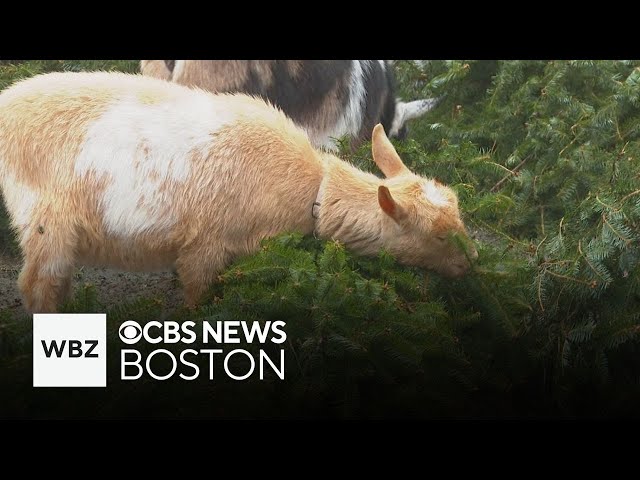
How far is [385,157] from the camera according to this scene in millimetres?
5836

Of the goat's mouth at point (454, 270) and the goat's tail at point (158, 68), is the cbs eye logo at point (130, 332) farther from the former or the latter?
the goat's tail at point (158, 68)

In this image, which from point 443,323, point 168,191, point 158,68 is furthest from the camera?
point 158,68

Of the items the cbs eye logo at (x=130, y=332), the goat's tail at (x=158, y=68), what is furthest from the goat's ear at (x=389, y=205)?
the goat's tail at (x=158, y=68)

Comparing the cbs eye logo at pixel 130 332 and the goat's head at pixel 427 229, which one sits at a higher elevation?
the goat's head at pixel 427 229

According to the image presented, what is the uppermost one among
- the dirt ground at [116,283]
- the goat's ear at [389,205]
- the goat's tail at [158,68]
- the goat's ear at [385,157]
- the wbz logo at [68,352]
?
the goat's tail at [158,68]

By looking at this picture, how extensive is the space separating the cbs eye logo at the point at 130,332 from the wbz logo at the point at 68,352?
0.29ft

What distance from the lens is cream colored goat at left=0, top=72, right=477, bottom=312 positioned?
533cm

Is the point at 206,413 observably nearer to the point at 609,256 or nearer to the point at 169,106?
the point at 169,106

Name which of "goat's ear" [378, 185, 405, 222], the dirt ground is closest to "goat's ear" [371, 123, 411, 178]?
"goat's ear" [378, 185, 405, 222]

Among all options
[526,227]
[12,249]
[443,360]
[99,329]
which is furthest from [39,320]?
[526,227]

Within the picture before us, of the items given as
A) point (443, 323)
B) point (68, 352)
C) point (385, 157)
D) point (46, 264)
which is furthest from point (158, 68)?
point (443, 323)

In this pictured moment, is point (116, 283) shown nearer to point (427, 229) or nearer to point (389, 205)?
point (389, 205)

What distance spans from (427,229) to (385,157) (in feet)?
1.93

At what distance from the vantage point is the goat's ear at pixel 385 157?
5.81 metres
